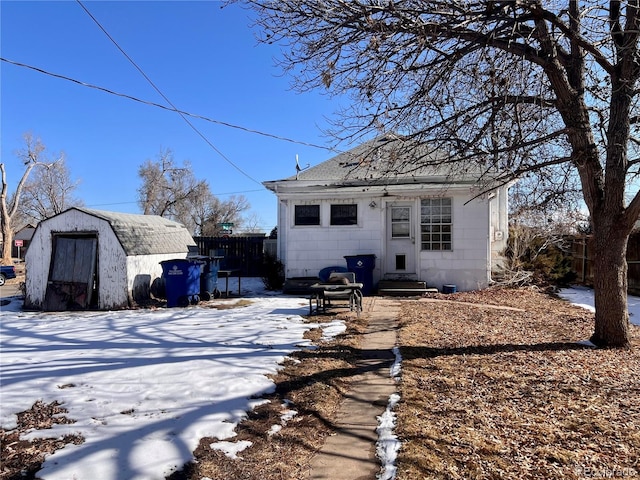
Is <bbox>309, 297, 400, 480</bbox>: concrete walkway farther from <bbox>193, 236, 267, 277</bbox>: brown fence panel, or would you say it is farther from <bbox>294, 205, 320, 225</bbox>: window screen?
<bbox>193, 236, 267, 277</bbox>: brown fence panel

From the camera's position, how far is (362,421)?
12.3 ft

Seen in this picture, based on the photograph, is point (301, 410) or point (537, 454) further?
point (301, 410)

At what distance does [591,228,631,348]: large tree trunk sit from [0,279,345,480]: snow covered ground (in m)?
4.02

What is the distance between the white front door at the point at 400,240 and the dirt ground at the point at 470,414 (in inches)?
218

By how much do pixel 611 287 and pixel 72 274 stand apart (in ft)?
40.8

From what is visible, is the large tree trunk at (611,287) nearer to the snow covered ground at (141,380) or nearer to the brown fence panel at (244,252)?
the snow covered ground at (141,380)

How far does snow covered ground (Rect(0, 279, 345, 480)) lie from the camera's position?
10.0 feet

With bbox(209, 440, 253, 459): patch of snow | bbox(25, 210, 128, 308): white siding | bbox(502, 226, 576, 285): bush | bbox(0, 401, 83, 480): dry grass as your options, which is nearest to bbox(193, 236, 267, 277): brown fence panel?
bbox(25, 210, 128, 308): white siding

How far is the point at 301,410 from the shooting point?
396 cm

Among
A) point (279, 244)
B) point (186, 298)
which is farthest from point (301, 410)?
point (279, 244)

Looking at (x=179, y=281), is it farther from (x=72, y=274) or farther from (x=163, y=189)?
(x=163, y=189)

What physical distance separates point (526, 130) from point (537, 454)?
5265mm

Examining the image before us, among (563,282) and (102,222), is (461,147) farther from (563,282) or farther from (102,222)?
(563,282)

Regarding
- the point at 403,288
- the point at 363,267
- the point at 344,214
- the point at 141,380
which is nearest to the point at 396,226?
the point at 344,214
